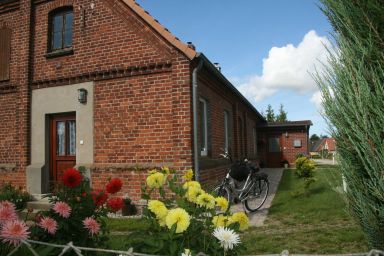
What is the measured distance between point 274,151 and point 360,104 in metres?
23.1

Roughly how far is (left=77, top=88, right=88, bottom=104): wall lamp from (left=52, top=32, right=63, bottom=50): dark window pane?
1773 millimetres

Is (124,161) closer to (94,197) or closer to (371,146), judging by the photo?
(94,197)

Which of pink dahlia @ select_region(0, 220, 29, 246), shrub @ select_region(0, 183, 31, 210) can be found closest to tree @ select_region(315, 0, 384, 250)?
pink dahlia @ select_region(0, 220, 29, 246)

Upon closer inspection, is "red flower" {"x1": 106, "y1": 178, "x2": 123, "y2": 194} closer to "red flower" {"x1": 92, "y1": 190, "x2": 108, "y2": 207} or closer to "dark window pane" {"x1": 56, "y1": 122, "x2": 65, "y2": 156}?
"red flower" {"x1": 92, "y1": 190, "x2": 108, "y2": 207}

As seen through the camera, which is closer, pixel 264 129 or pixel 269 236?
pixel 269 236

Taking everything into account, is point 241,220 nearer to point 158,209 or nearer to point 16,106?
point 158,209

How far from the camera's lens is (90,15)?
948 centimetres

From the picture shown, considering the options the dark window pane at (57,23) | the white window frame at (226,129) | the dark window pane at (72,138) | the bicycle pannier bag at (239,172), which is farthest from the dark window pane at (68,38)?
the white window frame at (226,129)

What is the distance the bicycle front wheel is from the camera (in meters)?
8.68

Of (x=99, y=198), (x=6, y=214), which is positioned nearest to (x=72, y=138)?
(x=99, y=198)

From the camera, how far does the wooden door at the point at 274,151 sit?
25188mm

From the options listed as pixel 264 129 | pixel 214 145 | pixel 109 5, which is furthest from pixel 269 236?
pixel 264 129

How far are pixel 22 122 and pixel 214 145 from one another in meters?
5.62

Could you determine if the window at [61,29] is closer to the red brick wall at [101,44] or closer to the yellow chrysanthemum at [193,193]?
the red brick wall at [101,44]
